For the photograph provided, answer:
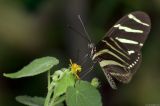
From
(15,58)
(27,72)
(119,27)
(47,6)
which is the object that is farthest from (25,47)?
(27,72)

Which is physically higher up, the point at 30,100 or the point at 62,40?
the point at 62,40

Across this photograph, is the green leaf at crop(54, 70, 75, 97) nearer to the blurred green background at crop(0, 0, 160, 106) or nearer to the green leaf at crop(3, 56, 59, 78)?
the green leaf at crop(3, 56, 59, 78)

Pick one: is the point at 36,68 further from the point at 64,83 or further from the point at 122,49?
the point at 122,49

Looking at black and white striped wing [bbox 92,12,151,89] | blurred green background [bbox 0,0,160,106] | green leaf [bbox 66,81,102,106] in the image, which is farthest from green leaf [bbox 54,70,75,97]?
blurred green background [bbox 0,0,160,106]

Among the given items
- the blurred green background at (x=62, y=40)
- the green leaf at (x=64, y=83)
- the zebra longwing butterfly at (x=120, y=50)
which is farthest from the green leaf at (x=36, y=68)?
the blurred green background at (x=62, y=40)

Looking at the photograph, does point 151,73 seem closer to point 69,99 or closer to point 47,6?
point 47,6

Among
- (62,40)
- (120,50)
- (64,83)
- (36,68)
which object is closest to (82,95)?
(64,83)
